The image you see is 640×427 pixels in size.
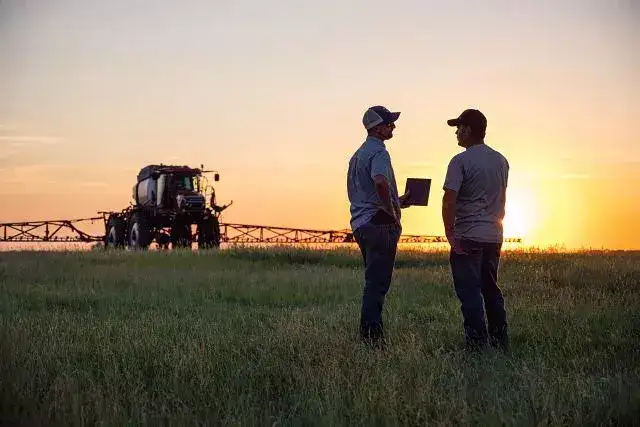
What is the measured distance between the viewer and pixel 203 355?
6.75 meters

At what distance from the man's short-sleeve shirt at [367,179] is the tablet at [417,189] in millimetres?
273

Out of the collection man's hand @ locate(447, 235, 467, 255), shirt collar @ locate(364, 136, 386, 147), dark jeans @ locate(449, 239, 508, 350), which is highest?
shirt collar @ locate(364, 136, 386, 147)

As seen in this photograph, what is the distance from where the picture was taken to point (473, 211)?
23.1 feet

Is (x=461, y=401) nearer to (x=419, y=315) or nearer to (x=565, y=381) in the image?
(x=565, y=381)

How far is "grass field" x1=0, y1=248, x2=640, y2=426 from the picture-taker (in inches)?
191

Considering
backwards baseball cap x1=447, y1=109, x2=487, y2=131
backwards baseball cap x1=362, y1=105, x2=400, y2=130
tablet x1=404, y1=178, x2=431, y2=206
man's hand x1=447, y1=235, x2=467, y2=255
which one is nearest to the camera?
man's hand x1=447, y1=235, x2=467, y2=255

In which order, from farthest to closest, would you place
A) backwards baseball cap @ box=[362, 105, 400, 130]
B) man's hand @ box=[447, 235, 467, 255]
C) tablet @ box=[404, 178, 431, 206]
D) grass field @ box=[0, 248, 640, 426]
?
tablet @ box=[404, 178, 431, 206] < backwards baseball cap @ box=[362, 105, 400, 130] < man's hand @ box=[447, 235, 467, 255] < grass field @ box=[0, 248, 640, 426]

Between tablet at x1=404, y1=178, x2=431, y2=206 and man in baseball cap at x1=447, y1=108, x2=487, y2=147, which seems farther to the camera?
tablet at x1=404, y1=178, x2=431, y2=206

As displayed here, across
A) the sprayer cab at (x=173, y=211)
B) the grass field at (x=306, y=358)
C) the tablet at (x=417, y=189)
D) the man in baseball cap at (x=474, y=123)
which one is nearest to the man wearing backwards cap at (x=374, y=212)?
the tablet at (x=417, y=189)

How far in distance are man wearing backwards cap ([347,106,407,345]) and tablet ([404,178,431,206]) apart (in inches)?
4.1

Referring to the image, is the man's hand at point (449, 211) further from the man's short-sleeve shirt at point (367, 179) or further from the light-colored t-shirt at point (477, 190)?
the man's short-sleeve shirt at point (367, 179)

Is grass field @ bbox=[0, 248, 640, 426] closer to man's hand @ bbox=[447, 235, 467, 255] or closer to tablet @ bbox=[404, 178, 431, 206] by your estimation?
man's hand @ bbox=[447, 235, 467, 255]

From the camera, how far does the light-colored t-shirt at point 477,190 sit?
7.00 metres

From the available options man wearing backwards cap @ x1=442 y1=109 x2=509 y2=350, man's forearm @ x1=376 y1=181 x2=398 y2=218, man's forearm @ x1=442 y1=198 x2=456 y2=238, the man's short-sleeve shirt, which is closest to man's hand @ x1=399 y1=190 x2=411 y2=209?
the man's short-sleeve shirt
